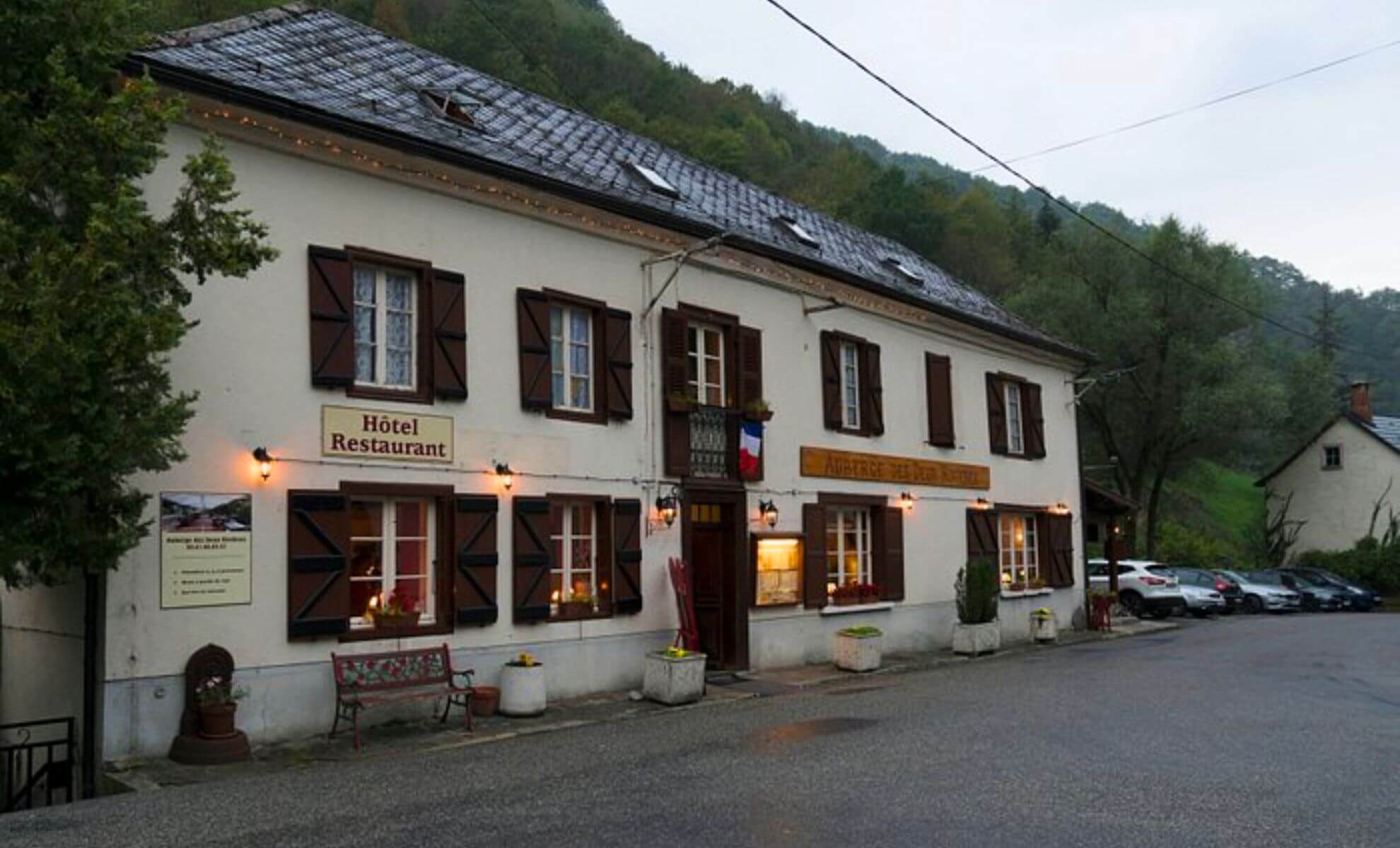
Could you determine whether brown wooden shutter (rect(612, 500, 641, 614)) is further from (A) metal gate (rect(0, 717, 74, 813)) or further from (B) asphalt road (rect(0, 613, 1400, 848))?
(A) metal gate (rect(0, 717, 74, 813))

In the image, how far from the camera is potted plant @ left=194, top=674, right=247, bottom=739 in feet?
31.8

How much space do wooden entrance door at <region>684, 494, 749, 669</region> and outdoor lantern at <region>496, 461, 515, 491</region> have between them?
3.45 metres

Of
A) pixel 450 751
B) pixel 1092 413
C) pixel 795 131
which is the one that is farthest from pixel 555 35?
pixel 450 751

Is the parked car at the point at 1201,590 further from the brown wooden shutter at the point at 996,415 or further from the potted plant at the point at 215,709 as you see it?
the potted plant at the point at 215,709

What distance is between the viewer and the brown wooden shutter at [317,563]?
1077 centimetres

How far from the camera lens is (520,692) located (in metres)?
12.0

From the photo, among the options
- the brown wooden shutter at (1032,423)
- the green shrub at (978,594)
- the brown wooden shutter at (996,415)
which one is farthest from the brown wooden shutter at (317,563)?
the brown wooden shutter at (1032,423)

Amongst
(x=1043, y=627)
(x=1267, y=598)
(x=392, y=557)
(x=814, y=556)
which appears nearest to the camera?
(x=392, y=557)

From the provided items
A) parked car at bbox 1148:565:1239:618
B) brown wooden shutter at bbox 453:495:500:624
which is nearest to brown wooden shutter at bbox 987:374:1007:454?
parked car at bbox 1148:565:1239:618

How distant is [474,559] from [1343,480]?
40538 millimetres

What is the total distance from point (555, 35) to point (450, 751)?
38872 mm

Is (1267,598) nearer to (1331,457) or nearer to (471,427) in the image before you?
(1331,457)

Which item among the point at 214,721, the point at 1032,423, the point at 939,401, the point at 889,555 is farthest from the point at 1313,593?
the point at 214,721

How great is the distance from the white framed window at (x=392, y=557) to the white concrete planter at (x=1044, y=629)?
13.0m
